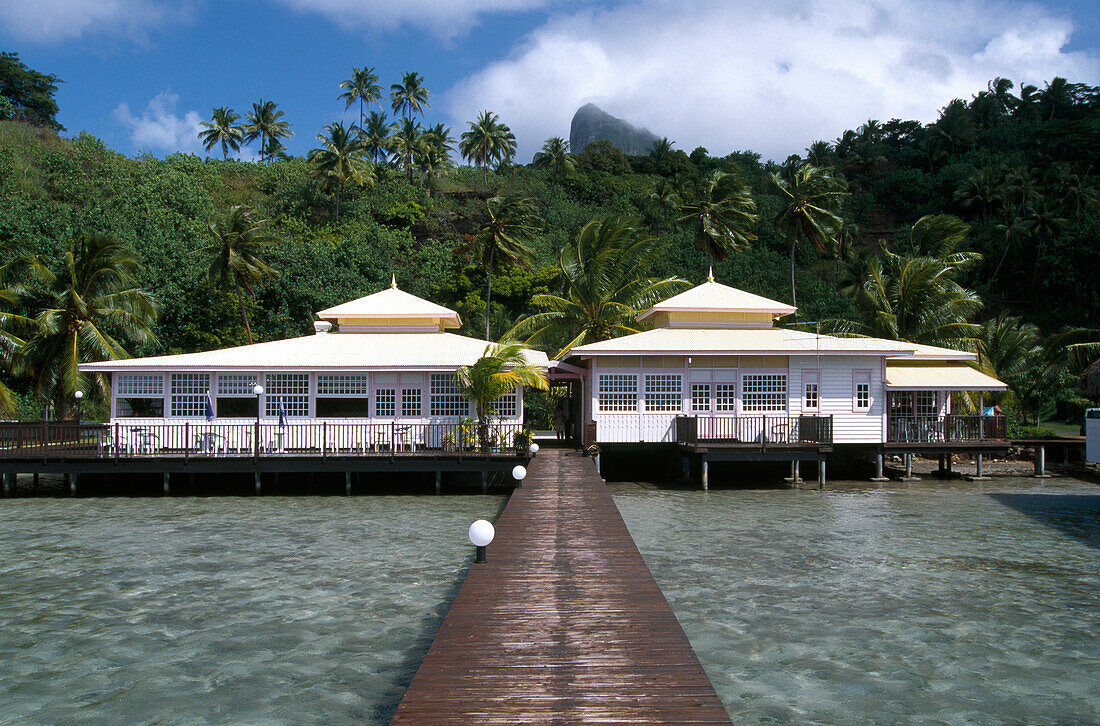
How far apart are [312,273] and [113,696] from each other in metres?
35.4

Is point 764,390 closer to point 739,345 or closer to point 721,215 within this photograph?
point 739,345

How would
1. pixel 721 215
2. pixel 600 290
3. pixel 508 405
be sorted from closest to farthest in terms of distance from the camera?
pixel 508 405
pixel 600 290
pixel 721 215

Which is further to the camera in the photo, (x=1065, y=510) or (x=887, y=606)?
(x=1065, y=510)

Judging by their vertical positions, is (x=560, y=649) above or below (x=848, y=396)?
below

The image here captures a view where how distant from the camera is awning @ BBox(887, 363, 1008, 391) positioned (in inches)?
969

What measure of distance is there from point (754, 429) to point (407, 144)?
156 ft

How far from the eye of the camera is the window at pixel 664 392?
78.9 ft

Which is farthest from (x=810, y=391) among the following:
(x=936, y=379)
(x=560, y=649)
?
(x=560, y=649)

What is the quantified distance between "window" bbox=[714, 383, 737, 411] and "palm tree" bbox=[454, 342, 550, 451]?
5.58 metres

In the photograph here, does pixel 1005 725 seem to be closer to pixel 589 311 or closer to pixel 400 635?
pixel 400 635

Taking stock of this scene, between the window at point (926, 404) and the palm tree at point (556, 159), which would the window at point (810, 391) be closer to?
the window at point (926, 404)

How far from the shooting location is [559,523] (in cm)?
1357

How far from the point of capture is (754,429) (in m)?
23.3

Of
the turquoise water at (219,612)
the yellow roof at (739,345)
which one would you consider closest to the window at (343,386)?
the turquoise water at (219,612)
